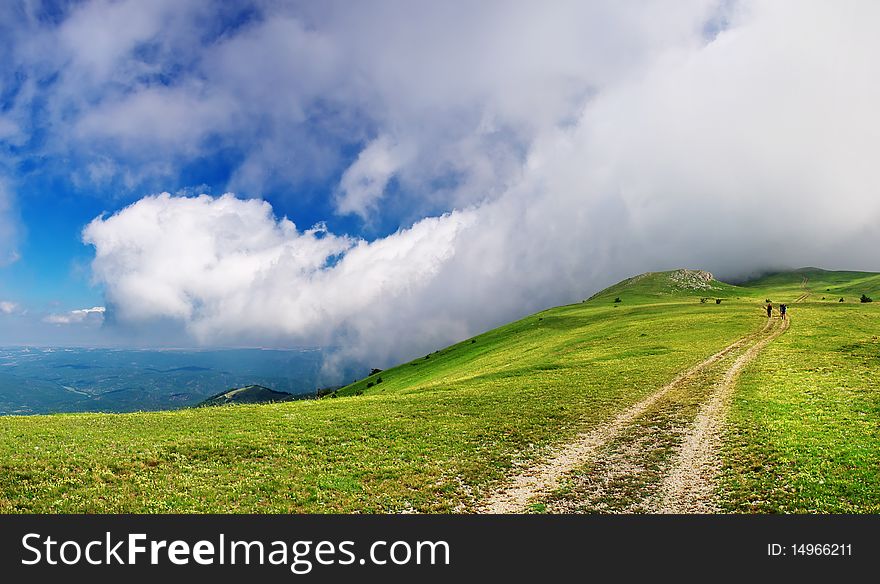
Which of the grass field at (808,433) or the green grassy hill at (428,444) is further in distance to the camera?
the green grassy hill at (428,444)

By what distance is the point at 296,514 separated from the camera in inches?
698

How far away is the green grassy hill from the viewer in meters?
18.8

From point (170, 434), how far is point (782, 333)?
2992 inches

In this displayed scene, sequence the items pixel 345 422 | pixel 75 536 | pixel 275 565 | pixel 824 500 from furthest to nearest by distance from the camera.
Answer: pixel 345 422 < pixel 824 500 < pixel 75 536 < pixel 275 565

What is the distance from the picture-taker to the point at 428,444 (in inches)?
1083

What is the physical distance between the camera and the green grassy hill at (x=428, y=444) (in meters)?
18.8

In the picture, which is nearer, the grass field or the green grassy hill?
the grass field

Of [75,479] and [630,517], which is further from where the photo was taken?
[75,479]

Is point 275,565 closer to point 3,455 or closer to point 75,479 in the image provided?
point 75,479

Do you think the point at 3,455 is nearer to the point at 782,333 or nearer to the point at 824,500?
the point at 824,500

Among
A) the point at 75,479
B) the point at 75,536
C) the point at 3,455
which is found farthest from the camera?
the point at 3,455

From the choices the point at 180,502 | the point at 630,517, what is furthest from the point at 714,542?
the point at 180,502

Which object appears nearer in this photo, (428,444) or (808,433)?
(808,433)

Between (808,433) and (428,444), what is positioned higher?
(808,433)
